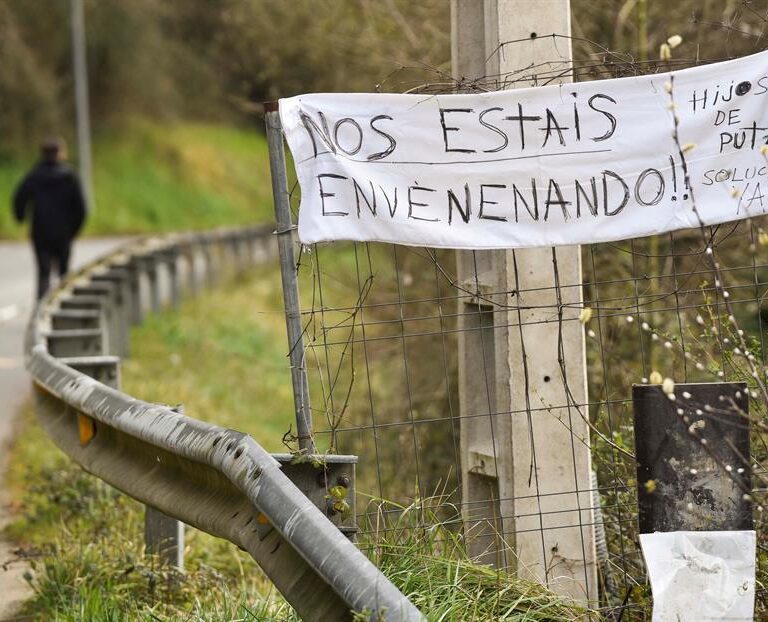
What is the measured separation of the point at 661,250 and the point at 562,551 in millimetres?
6031

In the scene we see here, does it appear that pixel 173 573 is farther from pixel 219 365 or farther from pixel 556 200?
pixel 219 365

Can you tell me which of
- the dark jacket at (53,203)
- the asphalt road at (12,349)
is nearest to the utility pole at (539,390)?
the asphalt road at (12,349)

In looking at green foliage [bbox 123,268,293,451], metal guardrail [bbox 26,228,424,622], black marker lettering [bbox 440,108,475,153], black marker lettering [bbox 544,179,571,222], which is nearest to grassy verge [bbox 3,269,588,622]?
green foliage [bbox 123,268,293,451]

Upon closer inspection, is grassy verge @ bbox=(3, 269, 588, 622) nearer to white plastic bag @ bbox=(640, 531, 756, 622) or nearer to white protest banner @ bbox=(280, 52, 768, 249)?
white plastic bag @ bbox=(640, 531, 756, 622)

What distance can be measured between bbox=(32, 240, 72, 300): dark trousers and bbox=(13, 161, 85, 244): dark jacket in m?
0.04

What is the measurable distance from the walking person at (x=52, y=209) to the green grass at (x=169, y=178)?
24.8 m

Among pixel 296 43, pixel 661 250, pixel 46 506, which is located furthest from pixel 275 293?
pixel 46 506

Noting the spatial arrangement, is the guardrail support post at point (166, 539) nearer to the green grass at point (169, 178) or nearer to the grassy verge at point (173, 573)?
the grassy verge at point (173, 573)

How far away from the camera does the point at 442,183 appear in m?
5.12

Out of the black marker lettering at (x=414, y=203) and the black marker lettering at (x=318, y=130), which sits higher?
the black marker lettering at (x=318, y=130)

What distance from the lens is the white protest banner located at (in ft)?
16.8

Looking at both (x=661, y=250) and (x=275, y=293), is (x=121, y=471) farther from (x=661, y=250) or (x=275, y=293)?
(x=275, y=293)

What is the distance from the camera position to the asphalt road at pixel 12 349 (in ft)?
20.8

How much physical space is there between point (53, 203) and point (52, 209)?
0.24 feet
